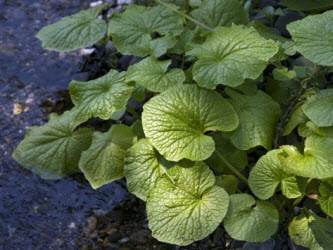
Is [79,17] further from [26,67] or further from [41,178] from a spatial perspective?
[41,178]

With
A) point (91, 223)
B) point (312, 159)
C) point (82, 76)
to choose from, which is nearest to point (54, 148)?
point (91, 223)

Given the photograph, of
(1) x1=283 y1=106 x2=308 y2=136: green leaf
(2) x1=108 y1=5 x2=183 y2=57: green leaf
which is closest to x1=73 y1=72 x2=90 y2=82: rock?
(2) x1=108 y1=5 x2=183 y2=57: green leaf

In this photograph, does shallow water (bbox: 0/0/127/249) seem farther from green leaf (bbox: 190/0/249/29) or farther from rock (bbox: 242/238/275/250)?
green leaf (bbox: 190/0/249/29)

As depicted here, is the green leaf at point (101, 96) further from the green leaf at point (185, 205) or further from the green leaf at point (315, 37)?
the green leaf at point (315, 37)

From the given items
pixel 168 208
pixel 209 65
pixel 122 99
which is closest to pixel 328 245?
pixel 168 208

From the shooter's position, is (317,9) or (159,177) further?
(317,9)

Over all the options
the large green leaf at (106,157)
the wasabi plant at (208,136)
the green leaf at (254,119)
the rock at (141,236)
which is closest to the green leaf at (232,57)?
the wasabi plant at (208,136)
